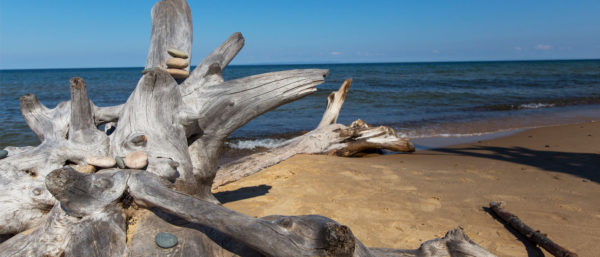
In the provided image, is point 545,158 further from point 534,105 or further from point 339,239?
point 534,105

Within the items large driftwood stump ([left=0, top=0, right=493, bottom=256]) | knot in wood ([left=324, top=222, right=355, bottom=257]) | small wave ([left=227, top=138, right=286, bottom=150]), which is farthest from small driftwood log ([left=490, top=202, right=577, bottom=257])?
small wave ([left=227, top=138, right=286, bottom=150])

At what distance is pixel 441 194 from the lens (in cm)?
459

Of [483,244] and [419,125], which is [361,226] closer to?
[483,244]

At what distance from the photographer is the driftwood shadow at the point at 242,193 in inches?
178

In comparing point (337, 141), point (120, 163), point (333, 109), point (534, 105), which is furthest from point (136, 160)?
point (534, 105)

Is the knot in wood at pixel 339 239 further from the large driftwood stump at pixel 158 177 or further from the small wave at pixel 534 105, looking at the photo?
the small wave at pixel 534 105

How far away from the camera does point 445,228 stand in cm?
361

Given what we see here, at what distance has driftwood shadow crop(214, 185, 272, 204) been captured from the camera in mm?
4511

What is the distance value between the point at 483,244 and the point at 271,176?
2987 millimetres

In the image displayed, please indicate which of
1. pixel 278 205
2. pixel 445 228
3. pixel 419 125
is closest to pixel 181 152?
pixel 278 205

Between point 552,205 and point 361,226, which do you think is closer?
point 361,226

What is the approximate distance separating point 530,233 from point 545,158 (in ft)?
12.9

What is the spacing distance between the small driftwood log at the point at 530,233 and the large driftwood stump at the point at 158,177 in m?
0.83

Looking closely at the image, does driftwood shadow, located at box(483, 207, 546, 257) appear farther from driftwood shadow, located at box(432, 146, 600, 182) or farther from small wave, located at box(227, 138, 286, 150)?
small wave, located at box(227, 138, 286, 150)
